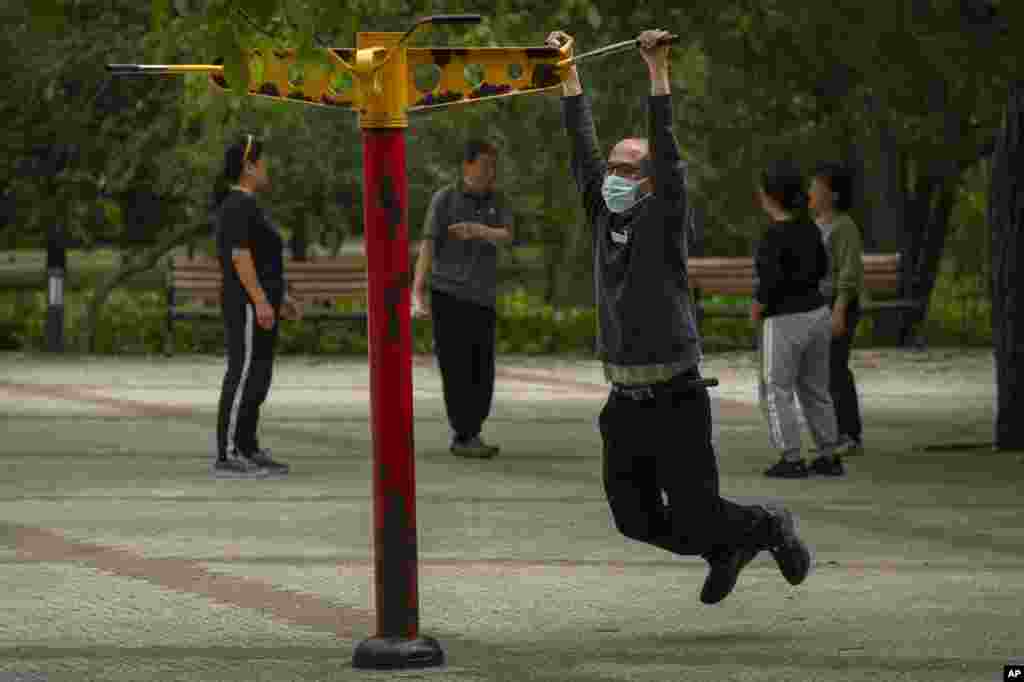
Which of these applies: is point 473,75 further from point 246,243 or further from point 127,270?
point 127,270

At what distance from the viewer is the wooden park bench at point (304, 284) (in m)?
21.2

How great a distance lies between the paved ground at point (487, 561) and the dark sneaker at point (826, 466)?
Answer: 0.10 meters

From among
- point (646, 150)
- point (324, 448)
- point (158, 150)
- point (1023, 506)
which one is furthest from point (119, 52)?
point (646, 150)

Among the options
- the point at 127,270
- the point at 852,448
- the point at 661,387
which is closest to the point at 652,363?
the point at 661,387

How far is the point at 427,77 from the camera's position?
23.3ft

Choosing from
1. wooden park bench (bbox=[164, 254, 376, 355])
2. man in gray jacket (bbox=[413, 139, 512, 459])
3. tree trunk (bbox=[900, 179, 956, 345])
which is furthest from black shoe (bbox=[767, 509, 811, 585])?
tree trunk (bbox=[900, 179, 956, 345])

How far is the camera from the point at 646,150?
306 inches

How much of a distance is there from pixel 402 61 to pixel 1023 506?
510cm

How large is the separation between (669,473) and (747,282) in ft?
48.8

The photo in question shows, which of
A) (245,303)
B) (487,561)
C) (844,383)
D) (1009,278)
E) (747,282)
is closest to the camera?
(487,561)

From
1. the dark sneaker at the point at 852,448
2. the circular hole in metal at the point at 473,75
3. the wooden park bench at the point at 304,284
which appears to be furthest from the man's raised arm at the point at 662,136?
the wooden park bench at the point at 304,284

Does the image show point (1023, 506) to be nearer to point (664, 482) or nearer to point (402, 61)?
point (664, 482)

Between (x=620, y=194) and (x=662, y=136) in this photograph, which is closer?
(x=662, y=136)

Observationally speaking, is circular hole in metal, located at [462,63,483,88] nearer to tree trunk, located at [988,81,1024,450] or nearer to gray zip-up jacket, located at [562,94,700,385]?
gray zip-up jacket, located at [562,94,700,385]
